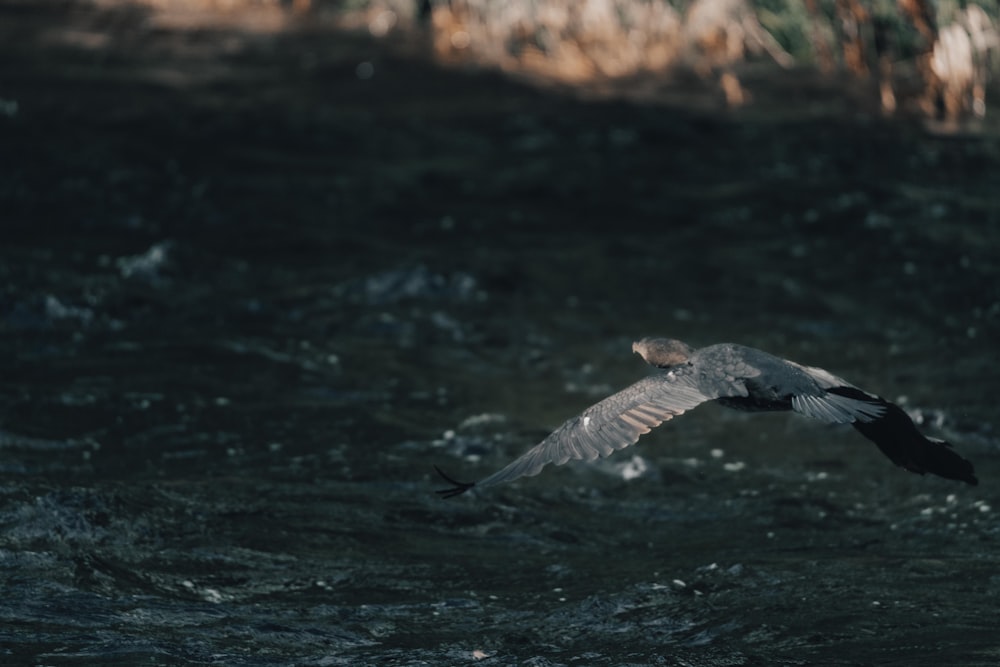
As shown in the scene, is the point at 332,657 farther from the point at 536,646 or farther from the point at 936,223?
the point at 936,223

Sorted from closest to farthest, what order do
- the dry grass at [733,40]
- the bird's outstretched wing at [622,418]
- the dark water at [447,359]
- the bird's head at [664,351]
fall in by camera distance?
1. the bird's outstretched wing at [622,418]
2. the dark water at [447,359]
3. the bird's head at [664,351]
4. the dry grass at [733,40]

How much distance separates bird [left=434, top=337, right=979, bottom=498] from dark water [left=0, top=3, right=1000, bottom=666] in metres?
0.62

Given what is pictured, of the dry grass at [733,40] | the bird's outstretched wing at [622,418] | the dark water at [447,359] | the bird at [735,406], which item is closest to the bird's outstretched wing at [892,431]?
the bird at [735,406]

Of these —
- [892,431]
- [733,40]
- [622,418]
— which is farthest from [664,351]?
[733,40]

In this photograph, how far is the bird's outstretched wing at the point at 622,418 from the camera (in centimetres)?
557

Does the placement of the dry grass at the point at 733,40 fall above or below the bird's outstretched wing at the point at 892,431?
above

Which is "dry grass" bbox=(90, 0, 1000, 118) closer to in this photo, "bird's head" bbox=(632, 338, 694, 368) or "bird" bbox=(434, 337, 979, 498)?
"bird's head" bbox=(632, 338, 694, 368)

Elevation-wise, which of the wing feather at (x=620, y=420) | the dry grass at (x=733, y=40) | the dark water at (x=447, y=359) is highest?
the dry grass at (x=733, y=40)

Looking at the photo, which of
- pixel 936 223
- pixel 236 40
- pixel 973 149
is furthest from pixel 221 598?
pixel 236 40

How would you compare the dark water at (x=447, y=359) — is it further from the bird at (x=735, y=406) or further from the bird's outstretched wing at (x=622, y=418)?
the bird's outstretched wing at (x=622, y=418)

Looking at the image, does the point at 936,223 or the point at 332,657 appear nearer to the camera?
the point at 332,657

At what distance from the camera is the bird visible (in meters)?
5.65

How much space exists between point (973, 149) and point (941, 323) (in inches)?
131

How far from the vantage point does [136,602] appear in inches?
243
